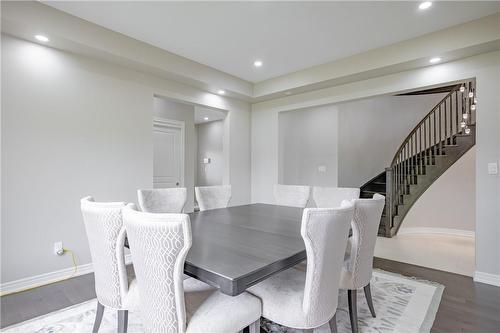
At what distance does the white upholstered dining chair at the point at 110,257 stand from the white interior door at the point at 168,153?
10.8ft

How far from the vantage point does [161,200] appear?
8.36 feet

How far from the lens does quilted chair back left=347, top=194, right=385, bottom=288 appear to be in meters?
1.68

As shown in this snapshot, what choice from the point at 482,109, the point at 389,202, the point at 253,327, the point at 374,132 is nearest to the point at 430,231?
the point at 389,202

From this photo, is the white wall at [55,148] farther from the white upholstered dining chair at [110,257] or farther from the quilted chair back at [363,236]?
the quilted chair back at [363,236]

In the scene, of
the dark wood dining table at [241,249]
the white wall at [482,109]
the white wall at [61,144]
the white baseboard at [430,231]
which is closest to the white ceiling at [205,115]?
the white wall at [61,144]

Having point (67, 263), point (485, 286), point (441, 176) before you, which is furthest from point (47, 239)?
point (441, 176)

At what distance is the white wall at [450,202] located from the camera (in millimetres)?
4832

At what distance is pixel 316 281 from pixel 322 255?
14cm

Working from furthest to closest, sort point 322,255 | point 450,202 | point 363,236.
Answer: point 450,202 → point 363,236 → point 322,255

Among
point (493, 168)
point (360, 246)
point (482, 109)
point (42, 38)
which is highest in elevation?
point (42, 38)

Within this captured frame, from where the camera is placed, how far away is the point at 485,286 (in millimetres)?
2639

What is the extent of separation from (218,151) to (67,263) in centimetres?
495

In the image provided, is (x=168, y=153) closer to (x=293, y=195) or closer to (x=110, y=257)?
(x=293, y=195)

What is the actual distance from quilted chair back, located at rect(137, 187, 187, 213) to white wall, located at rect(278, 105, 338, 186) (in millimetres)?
2830
